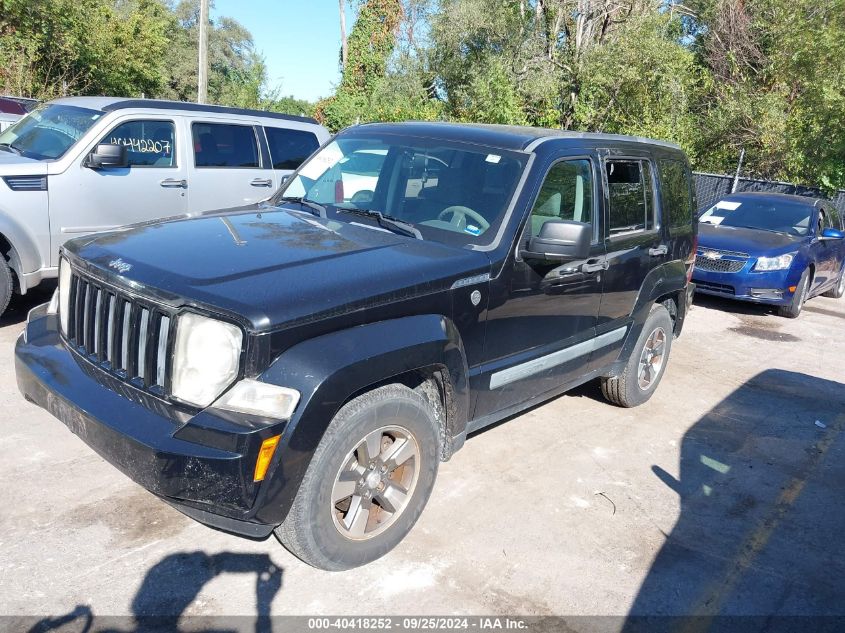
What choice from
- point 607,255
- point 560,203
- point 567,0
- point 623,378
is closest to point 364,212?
point 560,203

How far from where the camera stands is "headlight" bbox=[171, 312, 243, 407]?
2865 millimetres

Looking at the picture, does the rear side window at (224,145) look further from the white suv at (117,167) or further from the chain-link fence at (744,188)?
the chain-link fence at (744,188)

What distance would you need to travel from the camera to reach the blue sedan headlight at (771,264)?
965cm

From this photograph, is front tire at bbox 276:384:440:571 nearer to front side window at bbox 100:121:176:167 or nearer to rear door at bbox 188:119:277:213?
rear door at bbox 188:119:277:213

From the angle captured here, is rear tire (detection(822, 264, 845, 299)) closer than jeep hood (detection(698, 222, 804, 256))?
No

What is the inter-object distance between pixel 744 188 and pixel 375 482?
57.0 feet

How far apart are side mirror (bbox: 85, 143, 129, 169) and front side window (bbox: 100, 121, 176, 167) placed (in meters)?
0.23

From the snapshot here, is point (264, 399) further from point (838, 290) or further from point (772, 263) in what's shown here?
point (838, 290)

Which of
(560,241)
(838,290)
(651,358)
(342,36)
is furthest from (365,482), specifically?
(342,36)

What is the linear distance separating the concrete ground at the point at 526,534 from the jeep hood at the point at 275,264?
1.24m

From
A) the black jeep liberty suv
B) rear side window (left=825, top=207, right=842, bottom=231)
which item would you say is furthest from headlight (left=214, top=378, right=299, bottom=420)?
rear side window (left=825, top=207, right=842, bottom=231)

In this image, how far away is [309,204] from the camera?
4527 mm

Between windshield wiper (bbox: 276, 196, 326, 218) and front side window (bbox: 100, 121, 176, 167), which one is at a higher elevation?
front side window (bbox: 100, 121, 176, 167)

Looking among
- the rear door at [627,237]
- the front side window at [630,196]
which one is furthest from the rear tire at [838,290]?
the front side window at [630,196]
